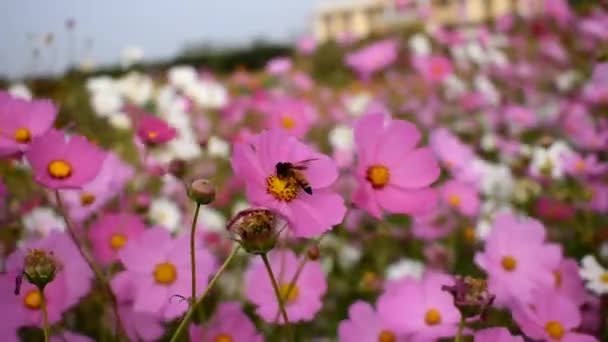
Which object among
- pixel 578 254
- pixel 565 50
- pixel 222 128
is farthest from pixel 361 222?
pixel 565 50

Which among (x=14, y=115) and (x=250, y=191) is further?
(x=14, y=115)

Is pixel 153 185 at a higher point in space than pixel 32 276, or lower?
lower

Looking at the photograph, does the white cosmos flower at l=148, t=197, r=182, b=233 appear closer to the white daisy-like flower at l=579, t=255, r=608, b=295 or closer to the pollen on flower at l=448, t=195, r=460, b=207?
the pollen on flower at l=448, t=195, r=460, b=207

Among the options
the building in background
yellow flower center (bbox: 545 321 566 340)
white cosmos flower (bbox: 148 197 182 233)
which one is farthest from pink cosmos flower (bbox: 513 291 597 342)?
the building in background

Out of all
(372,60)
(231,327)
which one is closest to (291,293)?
(231,327)

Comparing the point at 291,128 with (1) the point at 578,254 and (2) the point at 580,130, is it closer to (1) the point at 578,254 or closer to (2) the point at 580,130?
(1) the point at 578,254

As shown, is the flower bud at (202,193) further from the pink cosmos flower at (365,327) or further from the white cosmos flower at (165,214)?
the white cosmos flower at (165,214)

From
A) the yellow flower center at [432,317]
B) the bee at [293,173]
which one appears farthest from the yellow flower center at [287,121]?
the bee at [293,173]
